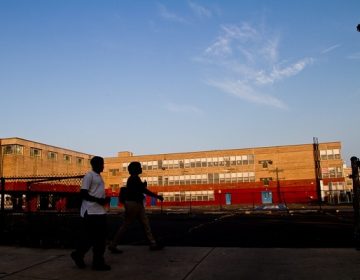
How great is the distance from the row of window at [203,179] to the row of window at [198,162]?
186 centimetres

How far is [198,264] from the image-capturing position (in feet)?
19.9

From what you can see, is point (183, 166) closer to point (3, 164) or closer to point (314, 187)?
point (314, 187)

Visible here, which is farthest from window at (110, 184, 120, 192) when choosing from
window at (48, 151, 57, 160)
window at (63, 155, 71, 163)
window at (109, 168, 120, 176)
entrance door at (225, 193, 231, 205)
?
entrance door at (225, 193, 231, 205)

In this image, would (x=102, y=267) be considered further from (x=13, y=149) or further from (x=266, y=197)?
(x=13, y=149)

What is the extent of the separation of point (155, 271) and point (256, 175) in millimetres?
62401

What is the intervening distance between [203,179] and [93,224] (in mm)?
64145

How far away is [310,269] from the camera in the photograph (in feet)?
18.0

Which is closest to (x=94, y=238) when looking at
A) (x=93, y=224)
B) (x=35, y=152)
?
(x=93, y=224)

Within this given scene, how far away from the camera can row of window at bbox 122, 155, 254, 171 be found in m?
→ 68.0

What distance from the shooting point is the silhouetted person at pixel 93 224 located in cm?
596

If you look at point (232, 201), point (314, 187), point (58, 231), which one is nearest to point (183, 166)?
point (232, 201)

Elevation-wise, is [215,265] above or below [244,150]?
below

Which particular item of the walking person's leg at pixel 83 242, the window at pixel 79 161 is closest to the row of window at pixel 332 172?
the window at pixel 79 161

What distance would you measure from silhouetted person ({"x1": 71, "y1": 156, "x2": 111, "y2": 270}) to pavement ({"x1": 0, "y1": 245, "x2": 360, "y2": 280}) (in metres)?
0.19
